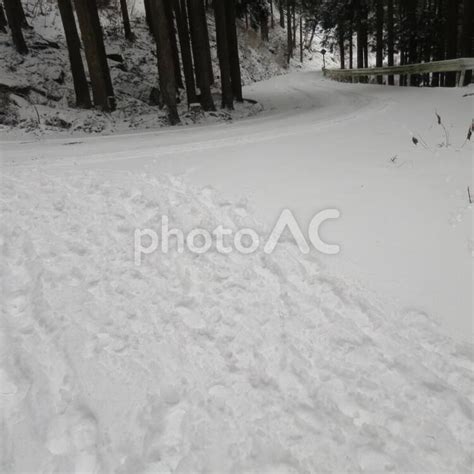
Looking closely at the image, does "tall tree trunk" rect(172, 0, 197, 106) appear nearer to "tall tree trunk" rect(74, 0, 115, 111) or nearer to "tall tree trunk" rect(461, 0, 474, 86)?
"tall tree trunk" rect(74, 0, 115, 111)

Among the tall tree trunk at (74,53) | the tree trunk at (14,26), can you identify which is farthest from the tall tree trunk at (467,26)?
the tree trunk at (14,26)

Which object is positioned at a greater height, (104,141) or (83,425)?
(104,141)

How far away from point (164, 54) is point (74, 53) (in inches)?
162

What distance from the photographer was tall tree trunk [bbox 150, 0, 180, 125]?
1045cm

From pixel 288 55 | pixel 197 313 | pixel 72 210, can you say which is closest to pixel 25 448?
pixel 197 313

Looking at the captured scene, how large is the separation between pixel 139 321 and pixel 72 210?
2.50 m

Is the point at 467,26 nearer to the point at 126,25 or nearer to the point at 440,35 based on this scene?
the point at 440,35

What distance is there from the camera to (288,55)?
52.0 m

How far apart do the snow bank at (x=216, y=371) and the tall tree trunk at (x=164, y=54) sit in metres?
8.87

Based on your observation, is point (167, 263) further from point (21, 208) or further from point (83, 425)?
point (21, 208)

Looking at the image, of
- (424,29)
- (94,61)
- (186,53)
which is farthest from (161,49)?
(424,29)

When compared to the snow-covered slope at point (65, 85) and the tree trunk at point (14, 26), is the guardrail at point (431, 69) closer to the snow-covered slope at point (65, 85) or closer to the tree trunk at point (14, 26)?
the snow-covered slope at point (65, 85)

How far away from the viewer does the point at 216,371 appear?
239 centimetres

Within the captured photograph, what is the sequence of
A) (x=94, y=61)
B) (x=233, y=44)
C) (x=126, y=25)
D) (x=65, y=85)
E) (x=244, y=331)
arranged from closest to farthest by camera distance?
(x=244, y=331)
(x=94, y=61)
(x=65, y=85)
(x=233, y=44)
(x=126, y=25)
